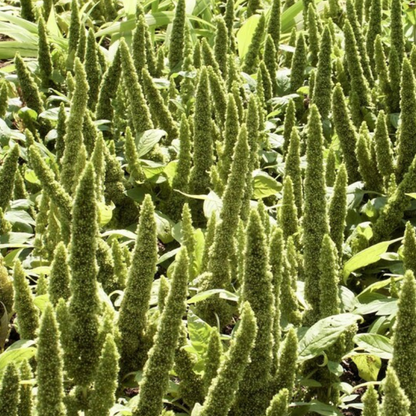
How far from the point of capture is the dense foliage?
185 centimetres

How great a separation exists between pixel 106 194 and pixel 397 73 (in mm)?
1288

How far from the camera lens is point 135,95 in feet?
10.2

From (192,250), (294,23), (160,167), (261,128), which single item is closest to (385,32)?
(294,23)

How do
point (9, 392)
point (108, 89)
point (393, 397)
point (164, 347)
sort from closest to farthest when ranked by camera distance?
point (393, 397)
point (9, 392)
point (164, 347)
point (108, 89)

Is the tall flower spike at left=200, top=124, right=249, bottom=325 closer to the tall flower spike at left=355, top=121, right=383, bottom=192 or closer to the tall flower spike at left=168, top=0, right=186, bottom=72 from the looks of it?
the tall flower spike at left=355, top=121, right=383, bottom=192

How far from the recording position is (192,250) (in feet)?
8.37

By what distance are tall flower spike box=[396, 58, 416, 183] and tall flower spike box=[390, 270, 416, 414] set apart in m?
1.24

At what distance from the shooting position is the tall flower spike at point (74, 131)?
2.77m

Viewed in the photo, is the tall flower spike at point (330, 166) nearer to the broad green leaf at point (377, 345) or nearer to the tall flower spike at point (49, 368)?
the broad green leaf at point (377, 345)

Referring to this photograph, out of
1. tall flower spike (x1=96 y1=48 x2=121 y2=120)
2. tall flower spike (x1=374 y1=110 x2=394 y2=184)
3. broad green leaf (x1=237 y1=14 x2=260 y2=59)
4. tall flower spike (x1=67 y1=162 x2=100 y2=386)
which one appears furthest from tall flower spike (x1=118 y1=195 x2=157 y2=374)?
broad green leaf (x1=237 y1=14 x2=260 y2=59)

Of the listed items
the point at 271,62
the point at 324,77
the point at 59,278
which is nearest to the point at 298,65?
the point at 271,62

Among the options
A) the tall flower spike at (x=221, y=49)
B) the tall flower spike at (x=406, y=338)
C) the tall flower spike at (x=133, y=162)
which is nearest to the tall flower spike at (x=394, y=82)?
the tall flower spike at (x=221, y=49)

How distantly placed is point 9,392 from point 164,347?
342 millimetres

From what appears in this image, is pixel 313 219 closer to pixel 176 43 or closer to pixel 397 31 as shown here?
pixel 397 31
